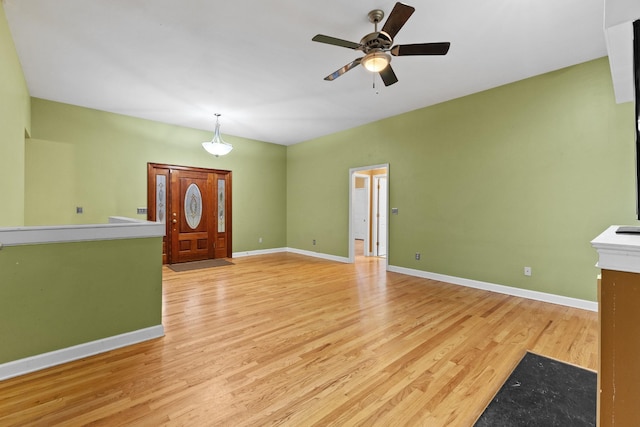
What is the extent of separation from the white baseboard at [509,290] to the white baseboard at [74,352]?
393cm

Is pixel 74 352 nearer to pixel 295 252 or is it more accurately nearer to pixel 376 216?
pixel 295 252

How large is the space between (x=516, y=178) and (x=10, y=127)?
6.09m

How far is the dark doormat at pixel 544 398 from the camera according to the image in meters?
1.61

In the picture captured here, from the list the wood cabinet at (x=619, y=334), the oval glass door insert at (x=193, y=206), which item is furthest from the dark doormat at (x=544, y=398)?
the oval glass door insert at (x=193, y=206)

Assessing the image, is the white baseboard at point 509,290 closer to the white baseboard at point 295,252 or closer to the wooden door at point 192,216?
the white baseboard at point 295,252

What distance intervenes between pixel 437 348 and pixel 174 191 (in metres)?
5.64

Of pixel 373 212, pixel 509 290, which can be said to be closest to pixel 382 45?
pixel 509 290

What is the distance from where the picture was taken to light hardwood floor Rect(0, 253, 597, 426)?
5.41 feet

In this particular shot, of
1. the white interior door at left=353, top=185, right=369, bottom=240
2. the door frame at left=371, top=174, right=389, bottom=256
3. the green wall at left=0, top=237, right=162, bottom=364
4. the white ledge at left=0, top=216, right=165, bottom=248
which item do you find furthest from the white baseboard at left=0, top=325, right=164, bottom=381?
the door frame at left=371, top=174, right=389, bottom=256

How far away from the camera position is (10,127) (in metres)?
3.01

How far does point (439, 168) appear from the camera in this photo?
4.68 meters

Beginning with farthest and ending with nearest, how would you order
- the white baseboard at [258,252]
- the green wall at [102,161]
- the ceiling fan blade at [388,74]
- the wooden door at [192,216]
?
the white baseboard at [258,252] < the wooden door at [192,216] < the green wall at [102,161] < the ceiling fan blade at [388,74]

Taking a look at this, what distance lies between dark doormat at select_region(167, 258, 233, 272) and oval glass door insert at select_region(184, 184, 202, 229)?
2.64 feet

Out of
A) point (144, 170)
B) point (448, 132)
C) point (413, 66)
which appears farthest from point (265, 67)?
point (144, 170)
